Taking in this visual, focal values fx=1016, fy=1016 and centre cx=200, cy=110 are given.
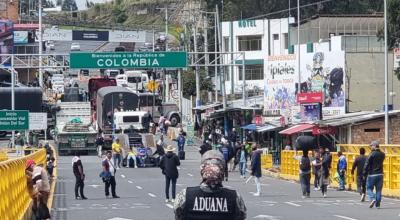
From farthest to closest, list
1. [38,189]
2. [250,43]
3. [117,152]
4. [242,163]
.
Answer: [250,43] → [117,152] → [242,163] → [38,189]

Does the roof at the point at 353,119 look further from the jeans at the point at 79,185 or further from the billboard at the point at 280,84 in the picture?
the jeans at the point at 79,185

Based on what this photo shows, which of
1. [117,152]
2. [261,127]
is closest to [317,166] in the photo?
[117,152]

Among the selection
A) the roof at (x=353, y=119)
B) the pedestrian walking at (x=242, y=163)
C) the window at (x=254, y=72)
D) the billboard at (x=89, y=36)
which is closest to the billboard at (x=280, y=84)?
the roof at (x=353, y=119)

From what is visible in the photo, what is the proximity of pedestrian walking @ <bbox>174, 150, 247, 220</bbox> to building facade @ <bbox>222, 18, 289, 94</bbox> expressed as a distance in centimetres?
8066

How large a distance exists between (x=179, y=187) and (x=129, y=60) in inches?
956

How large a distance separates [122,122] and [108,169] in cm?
3701

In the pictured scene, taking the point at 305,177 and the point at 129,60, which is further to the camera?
the point at 129,60

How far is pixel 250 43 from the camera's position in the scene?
311 ft

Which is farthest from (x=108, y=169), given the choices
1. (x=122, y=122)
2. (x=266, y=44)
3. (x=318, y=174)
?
(x=266, y=44)

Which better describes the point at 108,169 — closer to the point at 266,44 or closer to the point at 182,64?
the point at 182,64

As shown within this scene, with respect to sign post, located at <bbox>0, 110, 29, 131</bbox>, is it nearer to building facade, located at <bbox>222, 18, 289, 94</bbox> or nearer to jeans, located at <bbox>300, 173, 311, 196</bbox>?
jeans, located at <bbox>300, 173, 311, 196</bbox>

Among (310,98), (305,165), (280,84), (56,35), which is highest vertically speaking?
(56,35)

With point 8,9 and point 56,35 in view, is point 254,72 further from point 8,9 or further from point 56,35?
point 56,35

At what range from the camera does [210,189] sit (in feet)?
31.2
